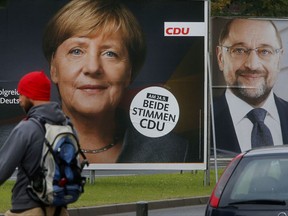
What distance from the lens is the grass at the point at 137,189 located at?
19312 millimetres

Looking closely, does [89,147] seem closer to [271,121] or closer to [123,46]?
[123,46]

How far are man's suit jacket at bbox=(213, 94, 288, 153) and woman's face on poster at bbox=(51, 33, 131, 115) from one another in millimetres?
3450


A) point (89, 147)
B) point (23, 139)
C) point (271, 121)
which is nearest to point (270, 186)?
point (23, 139)

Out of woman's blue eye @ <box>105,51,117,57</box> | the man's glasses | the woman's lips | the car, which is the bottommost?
the car

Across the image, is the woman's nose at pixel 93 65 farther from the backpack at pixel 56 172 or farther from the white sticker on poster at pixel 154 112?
the backpack at pixel 56 172

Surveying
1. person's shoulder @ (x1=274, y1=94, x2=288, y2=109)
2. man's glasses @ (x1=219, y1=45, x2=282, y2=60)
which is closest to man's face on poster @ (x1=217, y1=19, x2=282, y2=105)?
man's glasses @ (x1=219, y1=45, x2=282, y2=60)

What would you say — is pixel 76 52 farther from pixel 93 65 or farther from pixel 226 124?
pixel 226 124

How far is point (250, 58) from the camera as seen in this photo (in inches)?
968

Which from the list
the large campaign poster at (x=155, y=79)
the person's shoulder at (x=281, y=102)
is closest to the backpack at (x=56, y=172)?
the large campaign poster at (x=155, y=79)

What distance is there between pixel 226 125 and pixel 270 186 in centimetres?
1598

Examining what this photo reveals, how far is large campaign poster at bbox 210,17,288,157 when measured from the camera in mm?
24484

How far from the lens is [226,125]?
992 inches

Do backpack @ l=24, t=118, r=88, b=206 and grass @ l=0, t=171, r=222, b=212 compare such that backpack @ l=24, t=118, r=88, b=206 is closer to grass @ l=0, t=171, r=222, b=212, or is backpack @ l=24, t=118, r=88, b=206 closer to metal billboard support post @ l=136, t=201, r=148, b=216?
metal billboard support post @ l=136, t=201, r=148, b=216

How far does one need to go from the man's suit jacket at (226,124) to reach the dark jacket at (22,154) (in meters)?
17.6
